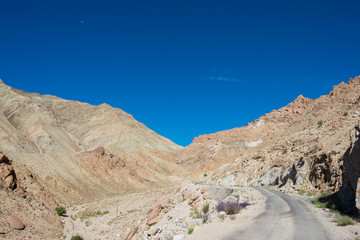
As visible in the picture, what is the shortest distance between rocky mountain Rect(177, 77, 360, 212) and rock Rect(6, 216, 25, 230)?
23.1 metres

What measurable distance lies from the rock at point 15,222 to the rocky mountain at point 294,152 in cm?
2314

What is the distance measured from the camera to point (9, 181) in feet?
→ 99.1

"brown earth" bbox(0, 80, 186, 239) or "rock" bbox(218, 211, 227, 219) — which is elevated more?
"brown earth" bbox(0, 80, 186, 239)

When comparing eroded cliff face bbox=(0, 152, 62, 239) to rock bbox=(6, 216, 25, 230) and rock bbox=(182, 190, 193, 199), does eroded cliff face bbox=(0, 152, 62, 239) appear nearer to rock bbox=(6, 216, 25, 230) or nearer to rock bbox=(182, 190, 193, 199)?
Result: rock bbox=(6, 216, 25, 230)

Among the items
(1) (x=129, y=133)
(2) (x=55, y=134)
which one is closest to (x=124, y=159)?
(2) (x=55, y=134)

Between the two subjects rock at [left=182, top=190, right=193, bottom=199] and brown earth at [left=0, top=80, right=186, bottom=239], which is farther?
brown earth at [left=0, top=80, right=186, bottom=239]

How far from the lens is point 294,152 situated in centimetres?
3312

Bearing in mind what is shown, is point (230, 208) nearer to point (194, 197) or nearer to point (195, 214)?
point (195, 214)

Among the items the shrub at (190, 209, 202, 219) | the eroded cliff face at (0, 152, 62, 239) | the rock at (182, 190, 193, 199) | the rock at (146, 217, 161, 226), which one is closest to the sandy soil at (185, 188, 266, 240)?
the shrub at (190, 209, 202, 219)

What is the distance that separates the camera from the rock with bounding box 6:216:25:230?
22.2m

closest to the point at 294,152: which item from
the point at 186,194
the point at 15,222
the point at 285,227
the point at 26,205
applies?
the point at 186,194

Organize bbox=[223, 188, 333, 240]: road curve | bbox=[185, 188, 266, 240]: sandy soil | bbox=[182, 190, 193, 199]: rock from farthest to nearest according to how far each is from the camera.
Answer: bbox=[182, 190, 193, 199]: rock < bbox=[185, 188, 266, 240]: sandy soil < bbox=[223, 188, 333, 240]: road curve

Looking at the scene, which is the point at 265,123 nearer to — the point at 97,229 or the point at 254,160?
the point at 254,160

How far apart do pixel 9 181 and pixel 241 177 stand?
3020cm
